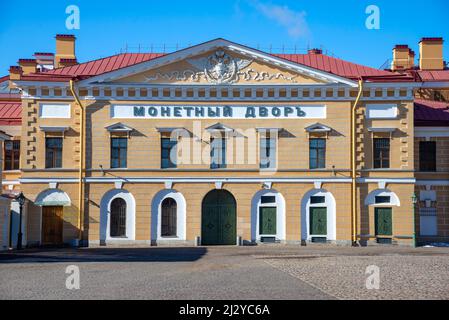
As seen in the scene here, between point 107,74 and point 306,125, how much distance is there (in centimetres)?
962

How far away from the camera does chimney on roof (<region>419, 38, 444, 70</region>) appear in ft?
144

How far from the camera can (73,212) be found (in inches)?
1319

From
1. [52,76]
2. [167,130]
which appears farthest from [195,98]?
[52,76]

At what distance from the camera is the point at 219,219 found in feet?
111

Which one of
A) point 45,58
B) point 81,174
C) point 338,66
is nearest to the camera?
point 81,174

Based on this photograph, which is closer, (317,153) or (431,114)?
(317,153)

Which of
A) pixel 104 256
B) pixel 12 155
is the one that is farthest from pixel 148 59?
pixel 104 256

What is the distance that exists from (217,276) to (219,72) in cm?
1742

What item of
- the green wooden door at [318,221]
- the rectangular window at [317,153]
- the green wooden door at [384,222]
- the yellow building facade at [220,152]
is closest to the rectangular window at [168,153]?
the yellow building facade at [220,152]

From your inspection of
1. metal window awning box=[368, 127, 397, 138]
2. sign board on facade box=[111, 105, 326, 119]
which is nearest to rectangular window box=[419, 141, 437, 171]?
metal window awning box=[368, 127, 397, 138]

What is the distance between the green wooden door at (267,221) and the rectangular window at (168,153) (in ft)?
15.7

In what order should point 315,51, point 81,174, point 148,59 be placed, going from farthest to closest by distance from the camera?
point 315,51, point 148,59, point 81,174

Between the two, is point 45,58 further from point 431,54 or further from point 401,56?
point 431,54

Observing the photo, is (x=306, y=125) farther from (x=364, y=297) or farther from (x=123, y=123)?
(x=364, y=297)
